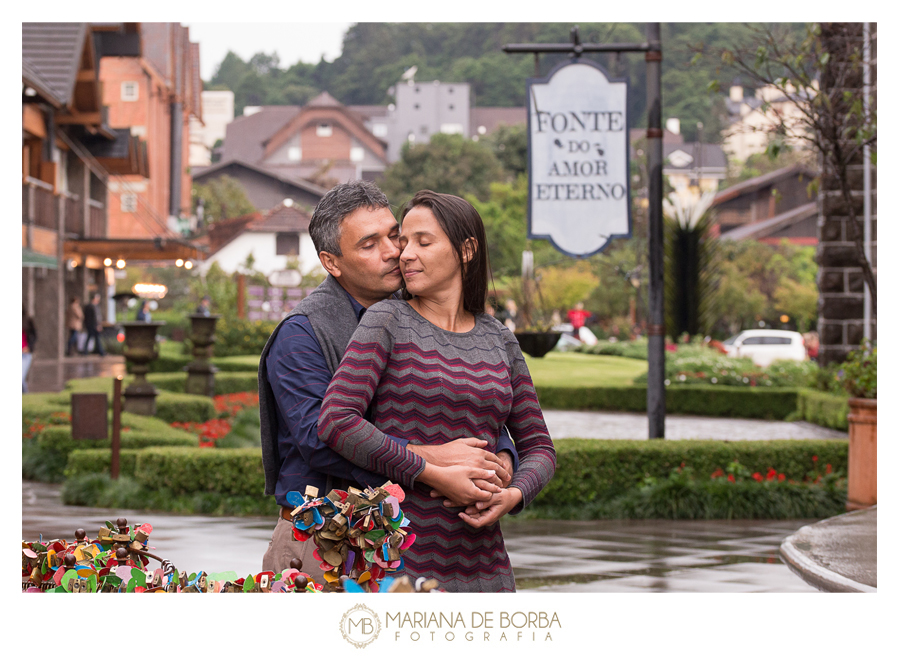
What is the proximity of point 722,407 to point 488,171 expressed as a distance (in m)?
38.2

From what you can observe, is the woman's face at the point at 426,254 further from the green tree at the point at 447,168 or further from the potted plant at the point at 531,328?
the green tree at the point at 447,168

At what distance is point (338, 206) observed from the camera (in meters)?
2.58

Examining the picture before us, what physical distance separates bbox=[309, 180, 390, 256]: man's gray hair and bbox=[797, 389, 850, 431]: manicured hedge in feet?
42.0

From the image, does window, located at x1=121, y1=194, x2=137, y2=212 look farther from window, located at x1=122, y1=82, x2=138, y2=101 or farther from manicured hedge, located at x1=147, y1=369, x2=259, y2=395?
manicured hedge, located at x1=147, y1=369, x2=259, y2=395

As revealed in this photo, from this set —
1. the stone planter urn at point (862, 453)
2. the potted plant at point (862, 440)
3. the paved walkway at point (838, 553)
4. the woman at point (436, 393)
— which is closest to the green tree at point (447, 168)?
the potted plant at point (862, 440)

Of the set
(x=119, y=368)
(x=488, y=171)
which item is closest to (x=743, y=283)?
(x=488, y=171)

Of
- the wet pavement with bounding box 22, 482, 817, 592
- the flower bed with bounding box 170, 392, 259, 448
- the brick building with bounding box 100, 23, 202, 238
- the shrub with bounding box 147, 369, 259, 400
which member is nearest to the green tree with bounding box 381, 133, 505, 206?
the brick building with bounding box 100, 23, 202, 238

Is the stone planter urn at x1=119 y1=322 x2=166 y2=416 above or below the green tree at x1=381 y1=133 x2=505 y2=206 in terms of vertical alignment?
below

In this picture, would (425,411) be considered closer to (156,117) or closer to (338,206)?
(338,206)

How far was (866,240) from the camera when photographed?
41.7ft

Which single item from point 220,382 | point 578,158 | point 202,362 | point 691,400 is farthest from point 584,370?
point 578,158

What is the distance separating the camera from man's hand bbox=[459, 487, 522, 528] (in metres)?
2.30

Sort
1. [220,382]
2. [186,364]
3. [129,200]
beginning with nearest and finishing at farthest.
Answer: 1. [220,382]
2. [186,364]
3. [129,200]

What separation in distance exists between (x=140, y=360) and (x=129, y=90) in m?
30.1
